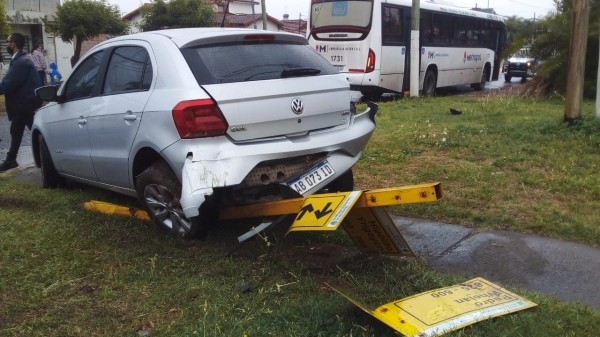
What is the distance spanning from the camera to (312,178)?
178 inches

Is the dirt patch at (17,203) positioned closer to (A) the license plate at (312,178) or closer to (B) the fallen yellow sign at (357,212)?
(B) the fallen yellow sign at (357,212)

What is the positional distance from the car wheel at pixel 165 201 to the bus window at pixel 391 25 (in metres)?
11.8

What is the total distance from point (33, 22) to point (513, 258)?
98.9ft

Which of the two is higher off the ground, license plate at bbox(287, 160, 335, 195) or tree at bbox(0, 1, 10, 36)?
tree at bbox(0, 1, 10, 36)

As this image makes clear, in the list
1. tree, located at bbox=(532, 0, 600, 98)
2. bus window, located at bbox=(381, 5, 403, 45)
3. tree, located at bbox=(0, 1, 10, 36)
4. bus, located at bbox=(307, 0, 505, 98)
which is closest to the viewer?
tree, located at bbox=(532, 0, 600, 98)

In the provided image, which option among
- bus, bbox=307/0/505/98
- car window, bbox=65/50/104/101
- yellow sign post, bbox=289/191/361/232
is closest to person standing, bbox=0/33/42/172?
car window, bbox=65/50/104/101

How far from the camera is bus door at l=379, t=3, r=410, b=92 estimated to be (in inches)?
624

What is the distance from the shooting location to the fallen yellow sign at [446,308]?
3.18 metres

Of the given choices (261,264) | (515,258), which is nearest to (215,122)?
(261,264)

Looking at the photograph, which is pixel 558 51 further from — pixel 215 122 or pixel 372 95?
pixel 215 122

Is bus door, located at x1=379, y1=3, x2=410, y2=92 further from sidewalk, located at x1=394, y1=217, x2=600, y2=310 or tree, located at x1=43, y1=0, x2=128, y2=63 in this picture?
tree, located at x1=43, y1=0, x2=128, y2=63

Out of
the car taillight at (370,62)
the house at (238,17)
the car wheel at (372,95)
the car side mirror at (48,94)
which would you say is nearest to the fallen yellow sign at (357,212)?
the car side mirror at (48,94)

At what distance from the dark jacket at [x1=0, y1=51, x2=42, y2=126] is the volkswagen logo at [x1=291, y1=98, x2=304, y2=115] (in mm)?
5081

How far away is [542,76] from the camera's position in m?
14.4
